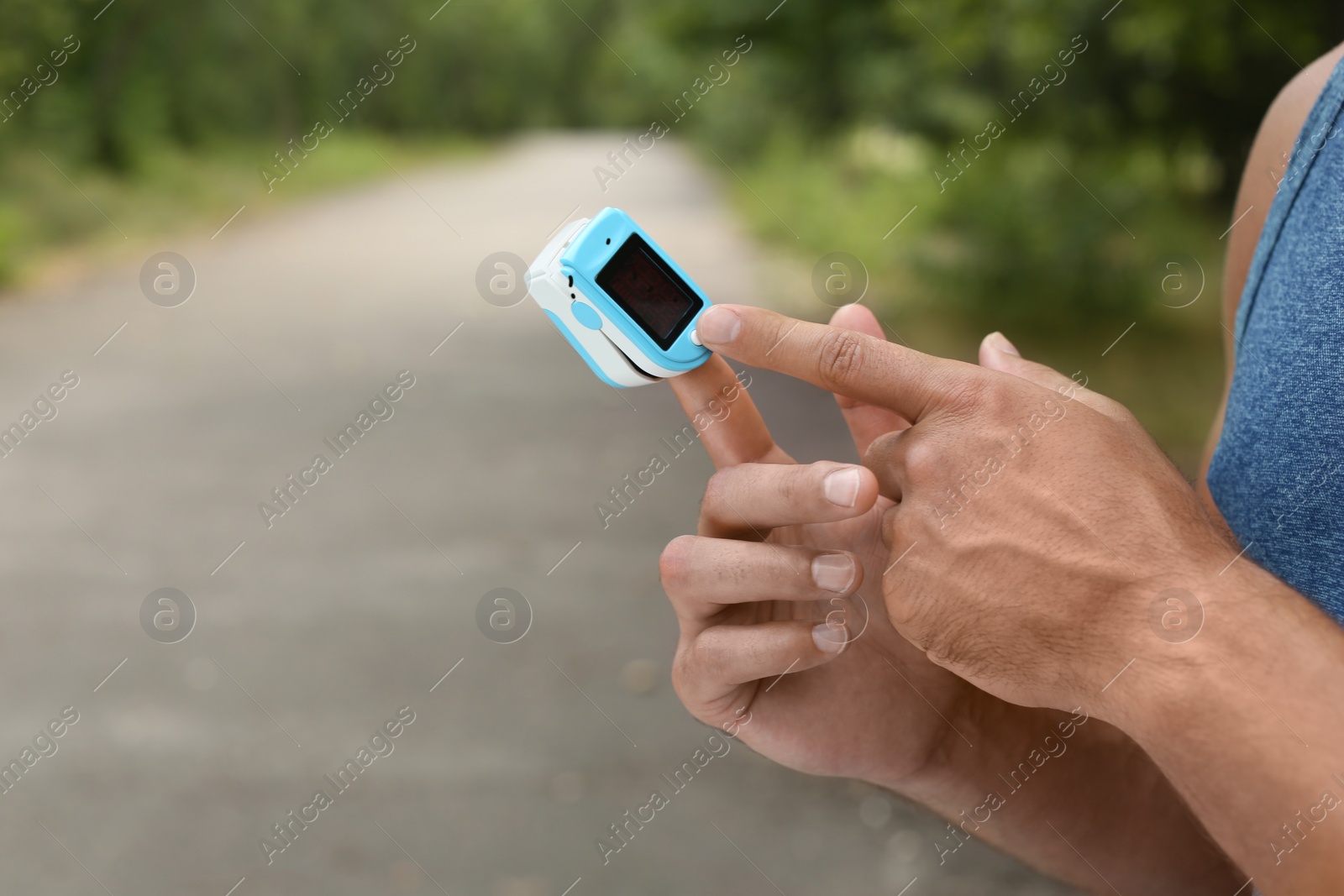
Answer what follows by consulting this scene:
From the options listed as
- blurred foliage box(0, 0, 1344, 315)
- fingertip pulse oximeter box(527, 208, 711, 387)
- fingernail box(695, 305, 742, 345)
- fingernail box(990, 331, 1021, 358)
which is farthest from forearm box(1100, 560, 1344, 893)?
blurred foliage box(0, 0, 1344, 315)

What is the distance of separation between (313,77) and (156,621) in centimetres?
2302

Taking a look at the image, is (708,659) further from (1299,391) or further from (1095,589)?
(1299,391)

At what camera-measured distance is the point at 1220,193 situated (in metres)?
9.03

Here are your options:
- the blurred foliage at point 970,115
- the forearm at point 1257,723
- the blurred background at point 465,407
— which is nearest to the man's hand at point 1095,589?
the forearm at point 1257,723

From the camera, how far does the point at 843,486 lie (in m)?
1.10

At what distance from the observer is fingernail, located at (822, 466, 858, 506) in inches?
42.9

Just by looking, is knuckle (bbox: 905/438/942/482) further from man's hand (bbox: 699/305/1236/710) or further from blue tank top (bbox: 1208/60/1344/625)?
blue tank top (bbox: 1208/60/1344/625)

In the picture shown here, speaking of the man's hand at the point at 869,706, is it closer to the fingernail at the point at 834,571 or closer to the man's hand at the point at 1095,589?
the fingernail at the point at 834,571

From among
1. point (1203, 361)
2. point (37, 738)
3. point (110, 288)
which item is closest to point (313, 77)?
point (110, 288)

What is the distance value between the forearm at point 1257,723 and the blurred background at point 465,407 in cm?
62

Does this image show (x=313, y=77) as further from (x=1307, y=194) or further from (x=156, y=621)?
(x=1307, y=194)

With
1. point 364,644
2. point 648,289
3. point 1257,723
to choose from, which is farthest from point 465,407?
point 1257,723

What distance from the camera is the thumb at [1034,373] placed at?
1182 mm

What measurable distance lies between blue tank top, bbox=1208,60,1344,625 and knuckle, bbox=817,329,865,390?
1.58 feet
